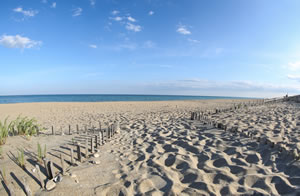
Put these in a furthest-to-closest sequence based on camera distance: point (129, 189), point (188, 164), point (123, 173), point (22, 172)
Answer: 1. point (188, 164)
2. point (123, 173)
3. point (22, 172)
4. point (129, 189)

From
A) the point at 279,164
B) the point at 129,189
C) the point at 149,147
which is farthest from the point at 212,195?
the point at 149,147

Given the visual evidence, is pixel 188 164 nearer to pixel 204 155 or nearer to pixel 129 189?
pixel 204 155

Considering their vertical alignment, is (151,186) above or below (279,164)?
below

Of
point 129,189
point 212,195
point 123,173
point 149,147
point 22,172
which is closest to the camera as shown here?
point 212,195

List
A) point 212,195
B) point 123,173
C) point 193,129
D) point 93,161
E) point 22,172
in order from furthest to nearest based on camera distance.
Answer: point 193,129, point 93,161, point 123,173, point 22,172, point 212,195

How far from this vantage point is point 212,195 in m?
2.76

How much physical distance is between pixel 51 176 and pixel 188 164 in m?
2.96

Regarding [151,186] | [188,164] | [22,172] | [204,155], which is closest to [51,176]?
[22,172]

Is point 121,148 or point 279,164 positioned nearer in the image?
point 279,164

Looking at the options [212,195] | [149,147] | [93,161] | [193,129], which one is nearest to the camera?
[212,195]

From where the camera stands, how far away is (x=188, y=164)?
382cm

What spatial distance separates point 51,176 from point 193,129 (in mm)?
5361

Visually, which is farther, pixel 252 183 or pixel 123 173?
pixel 123 173

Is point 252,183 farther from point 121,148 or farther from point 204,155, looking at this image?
point 121,148
